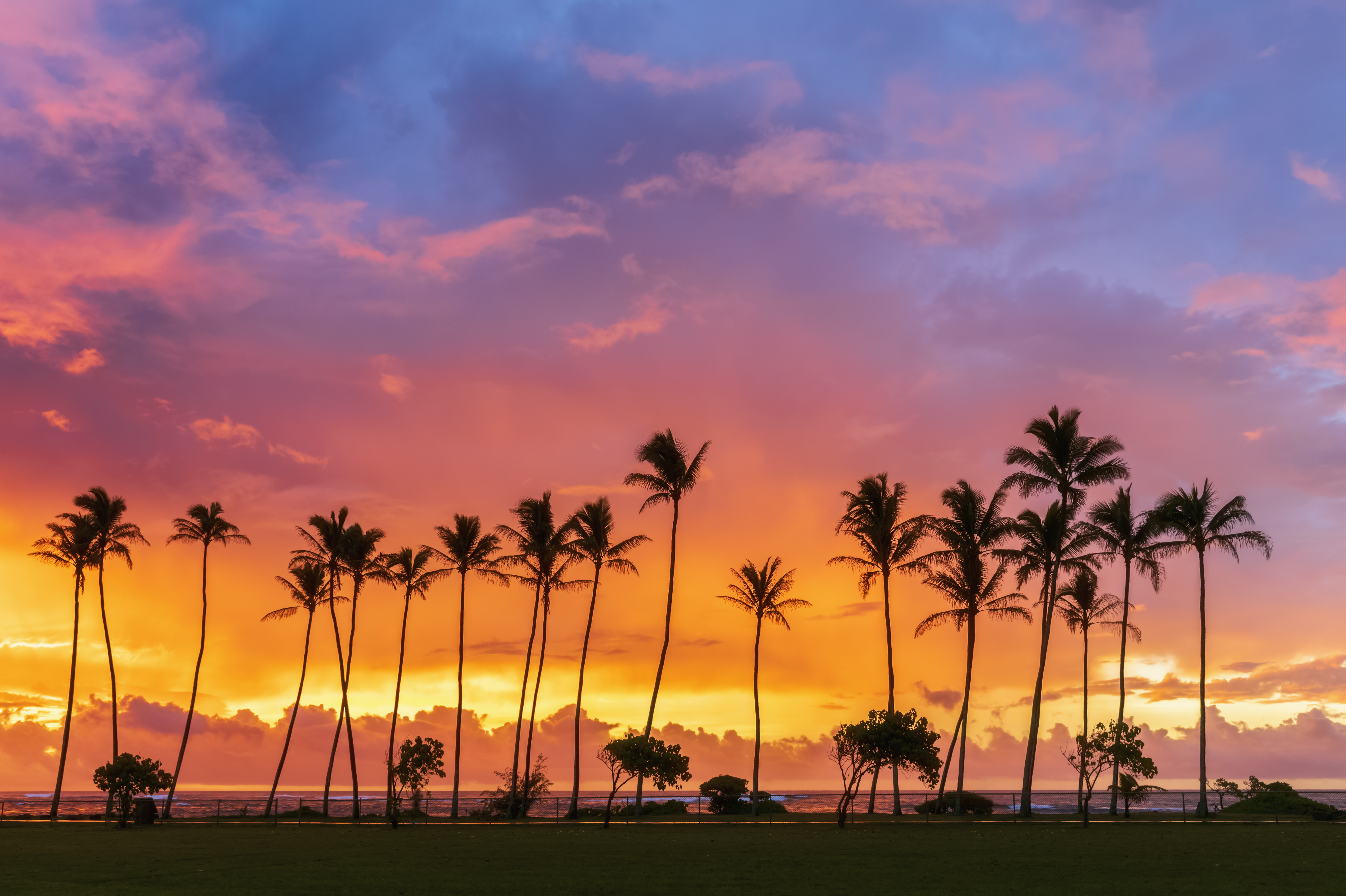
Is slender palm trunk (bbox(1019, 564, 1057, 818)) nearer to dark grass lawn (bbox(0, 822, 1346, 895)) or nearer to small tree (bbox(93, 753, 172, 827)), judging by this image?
dark grass lawn (bbox(0, 822, 1346, 895))

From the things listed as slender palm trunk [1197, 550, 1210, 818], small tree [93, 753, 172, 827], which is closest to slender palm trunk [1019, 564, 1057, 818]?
slender palm trunk [1197, 550, 1210, 818]

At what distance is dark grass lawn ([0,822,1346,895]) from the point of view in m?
24.3

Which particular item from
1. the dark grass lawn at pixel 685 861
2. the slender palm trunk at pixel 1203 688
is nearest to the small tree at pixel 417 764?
the dark grass lawn at pixel 685 861

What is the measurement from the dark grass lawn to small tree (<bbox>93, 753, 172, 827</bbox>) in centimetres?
397

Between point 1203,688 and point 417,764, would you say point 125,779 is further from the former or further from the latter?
point 1203,688

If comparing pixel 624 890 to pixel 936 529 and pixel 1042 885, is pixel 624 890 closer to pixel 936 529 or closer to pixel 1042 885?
pixel 1042 885

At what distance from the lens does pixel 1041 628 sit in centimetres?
6162

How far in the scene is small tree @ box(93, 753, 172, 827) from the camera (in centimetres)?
5438

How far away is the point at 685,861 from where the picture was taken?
31891mm

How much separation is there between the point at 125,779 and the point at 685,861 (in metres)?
38.8

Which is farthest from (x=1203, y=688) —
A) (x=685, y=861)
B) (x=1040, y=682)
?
(x=685, y=861)

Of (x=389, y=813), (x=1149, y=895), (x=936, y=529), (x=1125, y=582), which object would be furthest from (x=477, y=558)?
(x=1149, y=895)

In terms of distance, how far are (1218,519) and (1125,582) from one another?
750 cm

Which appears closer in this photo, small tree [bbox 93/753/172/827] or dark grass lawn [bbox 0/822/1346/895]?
dark grass lawn [bbox 0/822/1346/895]
